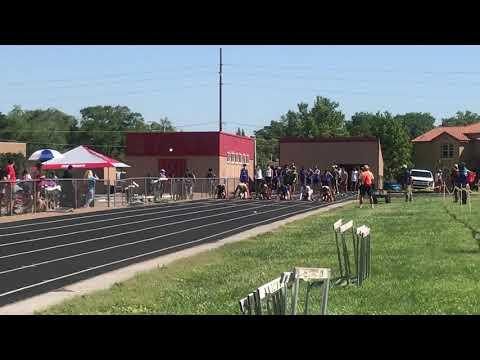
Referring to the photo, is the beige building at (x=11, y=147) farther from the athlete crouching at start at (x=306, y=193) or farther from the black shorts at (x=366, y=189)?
the black shorts at (x=366, y=189)

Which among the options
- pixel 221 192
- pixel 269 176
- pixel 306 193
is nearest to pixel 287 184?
pixel 306 193

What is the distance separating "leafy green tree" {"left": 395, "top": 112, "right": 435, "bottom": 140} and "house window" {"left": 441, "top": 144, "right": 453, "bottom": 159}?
203ft

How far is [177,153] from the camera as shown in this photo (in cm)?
5275

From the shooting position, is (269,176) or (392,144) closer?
(269,176)

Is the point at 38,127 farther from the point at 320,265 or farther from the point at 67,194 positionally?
the point at 320,265

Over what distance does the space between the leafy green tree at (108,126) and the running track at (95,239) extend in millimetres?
89730

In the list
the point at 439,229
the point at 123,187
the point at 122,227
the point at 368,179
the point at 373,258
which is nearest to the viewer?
the point at 373,258

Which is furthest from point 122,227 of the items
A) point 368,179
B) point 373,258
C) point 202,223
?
point 368,179

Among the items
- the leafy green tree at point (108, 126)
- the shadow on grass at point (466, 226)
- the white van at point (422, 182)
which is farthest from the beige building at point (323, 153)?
the leafy green tree at point (108, 126)

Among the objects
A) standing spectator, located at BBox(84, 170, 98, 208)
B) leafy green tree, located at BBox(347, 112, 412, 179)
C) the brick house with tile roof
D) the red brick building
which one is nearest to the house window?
the brick house with tile roof

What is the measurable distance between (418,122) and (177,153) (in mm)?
109928
